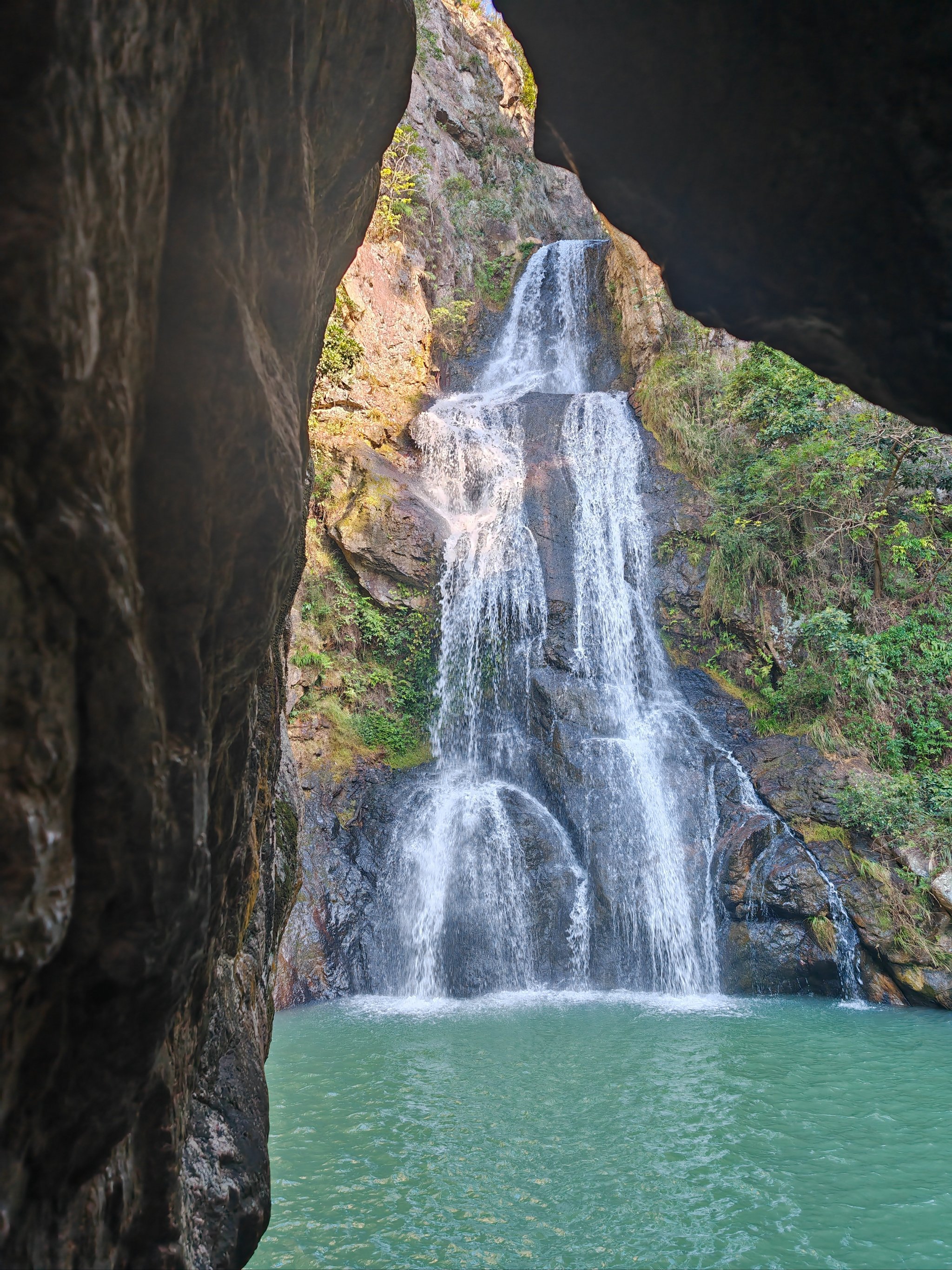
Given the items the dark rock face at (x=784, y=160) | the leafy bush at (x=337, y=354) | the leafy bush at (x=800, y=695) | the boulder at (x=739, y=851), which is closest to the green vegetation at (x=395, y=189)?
the leafy bush at (x=337, y=354)

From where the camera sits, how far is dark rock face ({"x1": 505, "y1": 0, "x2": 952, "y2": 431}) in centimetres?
251

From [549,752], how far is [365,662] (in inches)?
148

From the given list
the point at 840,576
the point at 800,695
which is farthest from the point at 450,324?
the point at 800,695

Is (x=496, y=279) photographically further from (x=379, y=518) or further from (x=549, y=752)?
(x=549, y=752)

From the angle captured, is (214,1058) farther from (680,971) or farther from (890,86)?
(680,971)

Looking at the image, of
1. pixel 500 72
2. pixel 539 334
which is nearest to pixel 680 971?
pixel 539 334

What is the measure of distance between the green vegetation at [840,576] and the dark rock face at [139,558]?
10.1m

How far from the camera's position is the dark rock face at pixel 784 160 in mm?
2512

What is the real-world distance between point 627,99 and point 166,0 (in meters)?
2.24

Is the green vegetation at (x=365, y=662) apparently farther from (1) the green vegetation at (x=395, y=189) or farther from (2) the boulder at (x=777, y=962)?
(1) the green vegetation at (x=395, y=189)

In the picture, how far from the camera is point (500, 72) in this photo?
2955 centimetres

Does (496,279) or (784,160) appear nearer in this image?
(784,160)

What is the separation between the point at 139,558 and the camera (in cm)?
192

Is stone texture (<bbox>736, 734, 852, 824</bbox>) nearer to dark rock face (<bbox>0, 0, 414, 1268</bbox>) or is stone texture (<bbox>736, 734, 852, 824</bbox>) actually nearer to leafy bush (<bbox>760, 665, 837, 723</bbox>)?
leafy bush (<bbox>760, 665, 837, 723</bbox>)
